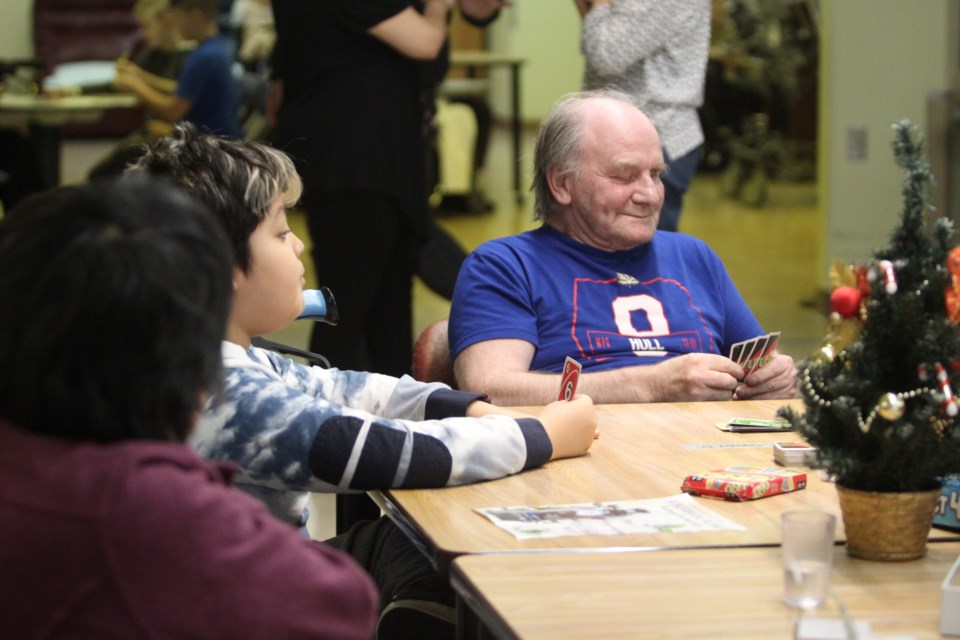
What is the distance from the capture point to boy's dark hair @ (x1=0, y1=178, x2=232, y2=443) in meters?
1.18

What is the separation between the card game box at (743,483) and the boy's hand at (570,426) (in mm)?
192

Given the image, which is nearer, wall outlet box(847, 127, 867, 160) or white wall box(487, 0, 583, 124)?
wall outlet box(847, 127, 867, 160)

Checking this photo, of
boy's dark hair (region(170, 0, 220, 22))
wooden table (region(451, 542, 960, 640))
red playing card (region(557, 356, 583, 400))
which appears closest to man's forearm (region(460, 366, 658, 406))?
red playing card (region(557, 356, 583, 400))

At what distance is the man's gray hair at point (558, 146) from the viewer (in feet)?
9.93

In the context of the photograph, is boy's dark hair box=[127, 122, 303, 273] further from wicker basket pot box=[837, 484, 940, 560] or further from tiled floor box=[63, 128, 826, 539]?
tiled floor box=[63, 128, 826, 539]

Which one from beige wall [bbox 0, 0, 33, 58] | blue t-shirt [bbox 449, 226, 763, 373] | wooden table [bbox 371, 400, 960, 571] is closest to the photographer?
wooden table [bbox 371, 400, 960, 571]

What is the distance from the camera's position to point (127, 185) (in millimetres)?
1265

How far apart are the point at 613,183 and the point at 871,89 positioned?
4189 mm

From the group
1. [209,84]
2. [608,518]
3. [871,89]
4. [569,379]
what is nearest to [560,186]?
[569,379]

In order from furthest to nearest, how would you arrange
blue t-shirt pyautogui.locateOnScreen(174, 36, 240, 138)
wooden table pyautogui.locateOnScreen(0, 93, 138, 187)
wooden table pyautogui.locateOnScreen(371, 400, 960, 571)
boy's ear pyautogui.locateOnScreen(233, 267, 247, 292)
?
1. wooden table pyautogui.locateOnScreen(0, 93, 138, 187)
2. blue t-shirt pyautogui.locateOnScreen(174, 36, 240, 138)
3. boy's ear pyautogui.locateOnScreen(233, 267, 247, 292)
4. wooden table pyautogui.locateOnScreen(371, 400, 960, 571)

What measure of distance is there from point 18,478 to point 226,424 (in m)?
0.62

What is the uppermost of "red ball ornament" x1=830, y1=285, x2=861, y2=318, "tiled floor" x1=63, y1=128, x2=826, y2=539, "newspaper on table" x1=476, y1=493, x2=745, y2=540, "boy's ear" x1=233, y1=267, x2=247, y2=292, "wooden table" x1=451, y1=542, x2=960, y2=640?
"red ball ornament" x1=830, y1=285, x2=861, y2=318

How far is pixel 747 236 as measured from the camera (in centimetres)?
972

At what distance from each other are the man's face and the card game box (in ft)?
3.52
